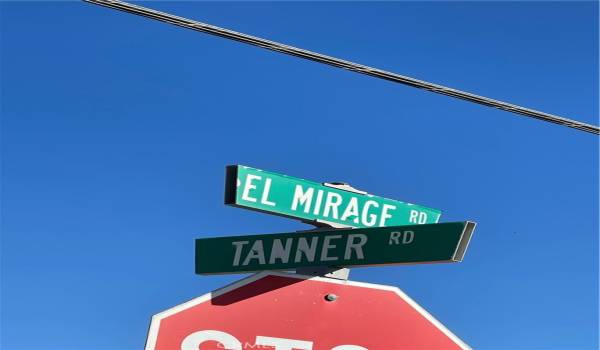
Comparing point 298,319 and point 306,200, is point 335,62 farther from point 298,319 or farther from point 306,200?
point 298,319

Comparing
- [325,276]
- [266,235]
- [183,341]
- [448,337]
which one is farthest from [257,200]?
[448,337]

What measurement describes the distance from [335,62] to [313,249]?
1393 millimetres

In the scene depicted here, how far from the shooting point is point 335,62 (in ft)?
21.9

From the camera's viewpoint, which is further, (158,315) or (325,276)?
(325,276)

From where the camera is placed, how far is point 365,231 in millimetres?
6457

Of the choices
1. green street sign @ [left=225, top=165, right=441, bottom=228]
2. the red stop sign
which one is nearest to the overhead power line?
green street sign @ [left=225, top=165, right=441, bottom=228]

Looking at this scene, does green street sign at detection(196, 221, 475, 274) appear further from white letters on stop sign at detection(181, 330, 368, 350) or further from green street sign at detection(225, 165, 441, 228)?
white letters on stop sign at detection(181, 330, 368, 350)

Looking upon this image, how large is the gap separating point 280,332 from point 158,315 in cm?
86

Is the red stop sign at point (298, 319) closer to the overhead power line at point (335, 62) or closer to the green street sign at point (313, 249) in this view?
the green street sign at point (313, 249)

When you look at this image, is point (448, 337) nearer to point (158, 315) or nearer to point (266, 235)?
point (266, 235)

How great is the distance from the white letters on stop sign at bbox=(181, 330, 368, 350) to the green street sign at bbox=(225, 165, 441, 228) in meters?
0.96

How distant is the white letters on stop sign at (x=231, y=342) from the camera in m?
6.13

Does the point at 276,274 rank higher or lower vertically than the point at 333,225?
lower

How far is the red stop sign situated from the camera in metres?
6.16
